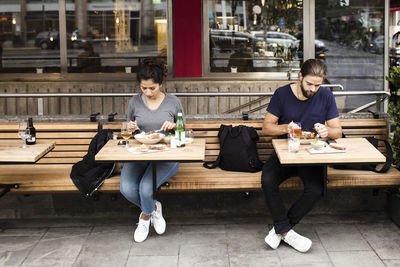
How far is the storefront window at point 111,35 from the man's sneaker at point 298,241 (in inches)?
198

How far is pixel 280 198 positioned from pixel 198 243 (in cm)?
77

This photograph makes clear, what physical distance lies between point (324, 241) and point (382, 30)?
16.8 feet

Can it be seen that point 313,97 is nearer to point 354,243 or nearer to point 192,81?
point 354,243

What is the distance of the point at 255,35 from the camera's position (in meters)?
8.60

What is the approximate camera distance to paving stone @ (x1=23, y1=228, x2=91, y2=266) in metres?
4.14

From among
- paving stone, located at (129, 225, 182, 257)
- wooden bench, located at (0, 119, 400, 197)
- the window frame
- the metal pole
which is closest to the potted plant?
wooden bench, located at (0, 119, 400, 197)

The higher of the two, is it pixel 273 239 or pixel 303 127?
pixel 303 127

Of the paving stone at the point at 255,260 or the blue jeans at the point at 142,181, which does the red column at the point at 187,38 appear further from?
the paving stone at the point at 255,260

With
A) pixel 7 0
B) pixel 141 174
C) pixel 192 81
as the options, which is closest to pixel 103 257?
pixel 141 174

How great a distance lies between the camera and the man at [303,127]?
422 centimetres

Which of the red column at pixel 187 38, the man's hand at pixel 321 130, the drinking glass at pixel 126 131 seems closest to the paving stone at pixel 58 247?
the drinking glass at pixel 126 131

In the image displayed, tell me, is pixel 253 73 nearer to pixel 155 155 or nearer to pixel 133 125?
pixel 133 125

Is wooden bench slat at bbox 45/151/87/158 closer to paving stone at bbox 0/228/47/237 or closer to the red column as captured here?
paving stone at bbox 0/228/47/237

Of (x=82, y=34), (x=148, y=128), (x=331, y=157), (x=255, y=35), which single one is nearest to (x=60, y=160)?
(x=148, y=128)
